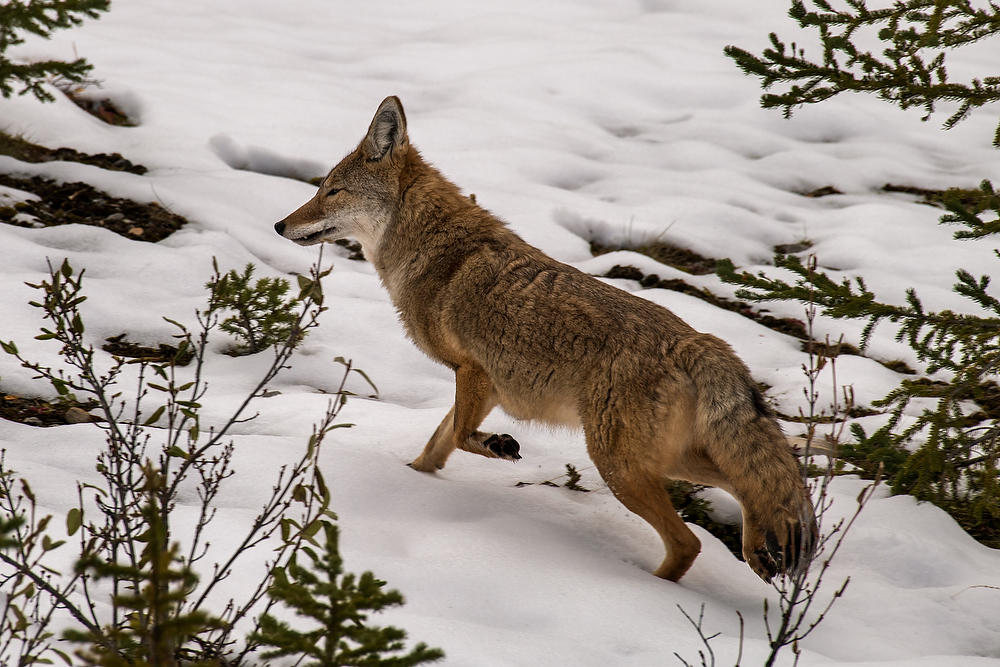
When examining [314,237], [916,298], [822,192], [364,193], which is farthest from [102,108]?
[916,298]

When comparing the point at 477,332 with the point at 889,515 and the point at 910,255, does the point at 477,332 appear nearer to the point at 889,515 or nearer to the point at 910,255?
the point at 889,515

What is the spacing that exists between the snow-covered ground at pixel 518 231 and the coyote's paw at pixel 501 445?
0.21 meters

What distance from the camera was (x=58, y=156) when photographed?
356 inches

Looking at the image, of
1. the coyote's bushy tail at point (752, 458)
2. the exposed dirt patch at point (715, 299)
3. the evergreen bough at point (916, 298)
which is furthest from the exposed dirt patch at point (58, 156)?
the coyote's bushy tail at point (752, 458)

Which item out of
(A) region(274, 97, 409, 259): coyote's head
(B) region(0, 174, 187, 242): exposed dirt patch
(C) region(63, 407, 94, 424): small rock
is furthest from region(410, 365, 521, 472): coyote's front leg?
(B) region(0, 174, 187, 242): exposed dirt patch

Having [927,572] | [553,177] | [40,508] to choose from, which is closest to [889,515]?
[927,572]

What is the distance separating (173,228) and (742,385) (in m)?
5.78

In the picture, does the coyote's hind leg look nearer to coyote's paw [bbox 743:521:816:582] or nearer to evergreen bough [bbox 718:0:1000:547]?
coyote's paw [bbox 743:521:816:582]

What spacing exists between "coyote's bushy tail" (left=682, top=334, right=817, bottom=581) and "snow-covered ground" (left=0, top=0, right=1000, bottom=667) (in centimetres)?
38

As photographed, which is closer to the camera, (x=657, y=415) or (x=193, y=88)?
(x=657, y=415)

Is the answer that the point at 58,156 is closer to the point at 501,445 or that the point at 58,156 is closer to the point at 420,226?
the point at 420,226

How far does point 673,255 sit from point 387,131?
414 cm

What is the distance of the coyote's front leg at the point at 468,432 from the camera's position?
17.1 ft

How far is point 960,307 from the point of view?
7965 millimetres
